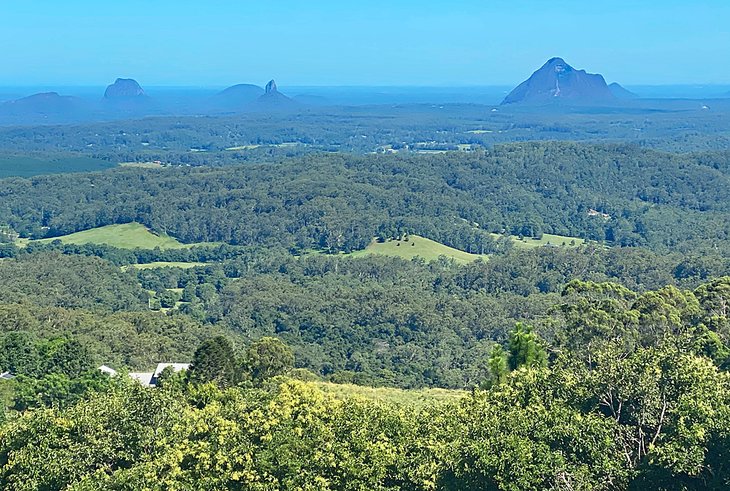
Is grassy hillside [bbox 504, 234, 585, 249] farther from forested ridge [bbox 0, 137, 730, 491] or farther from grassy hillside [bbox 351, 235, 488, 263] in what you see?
grassy hillside [bbox 351, 235, 488, 263]

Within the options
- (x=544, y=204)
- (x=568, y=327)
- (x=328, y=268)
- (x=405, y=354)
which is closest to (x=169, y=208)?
(x=328, y=268)

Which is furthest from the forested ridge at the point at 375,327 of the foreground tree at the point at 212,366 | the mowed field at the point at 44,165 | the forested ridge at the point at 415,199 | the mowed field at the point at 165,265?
the mowed field at the point at 44,165

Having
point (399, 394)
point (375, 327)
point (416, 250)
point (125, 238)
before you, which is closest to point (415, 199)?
point (416, 250)

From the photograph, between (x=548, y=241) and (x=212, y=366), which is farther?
(x=548, y=241)

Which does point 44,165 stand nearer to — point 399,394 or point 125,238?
point 125,238

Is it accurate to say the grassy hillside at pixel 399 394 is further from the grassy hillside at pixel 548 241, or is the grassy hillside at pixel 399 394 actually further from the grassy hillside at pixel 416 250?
the grassy hillside at pixel 548 241

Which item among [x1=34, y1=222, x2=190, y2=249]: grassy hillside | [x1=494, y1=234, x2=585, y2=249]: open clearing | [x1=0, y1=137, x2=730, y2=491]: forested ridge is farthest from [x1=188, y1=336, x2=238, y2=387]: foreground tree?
[x1=494, y1=234, x2=585, y2=249]: open clearing
